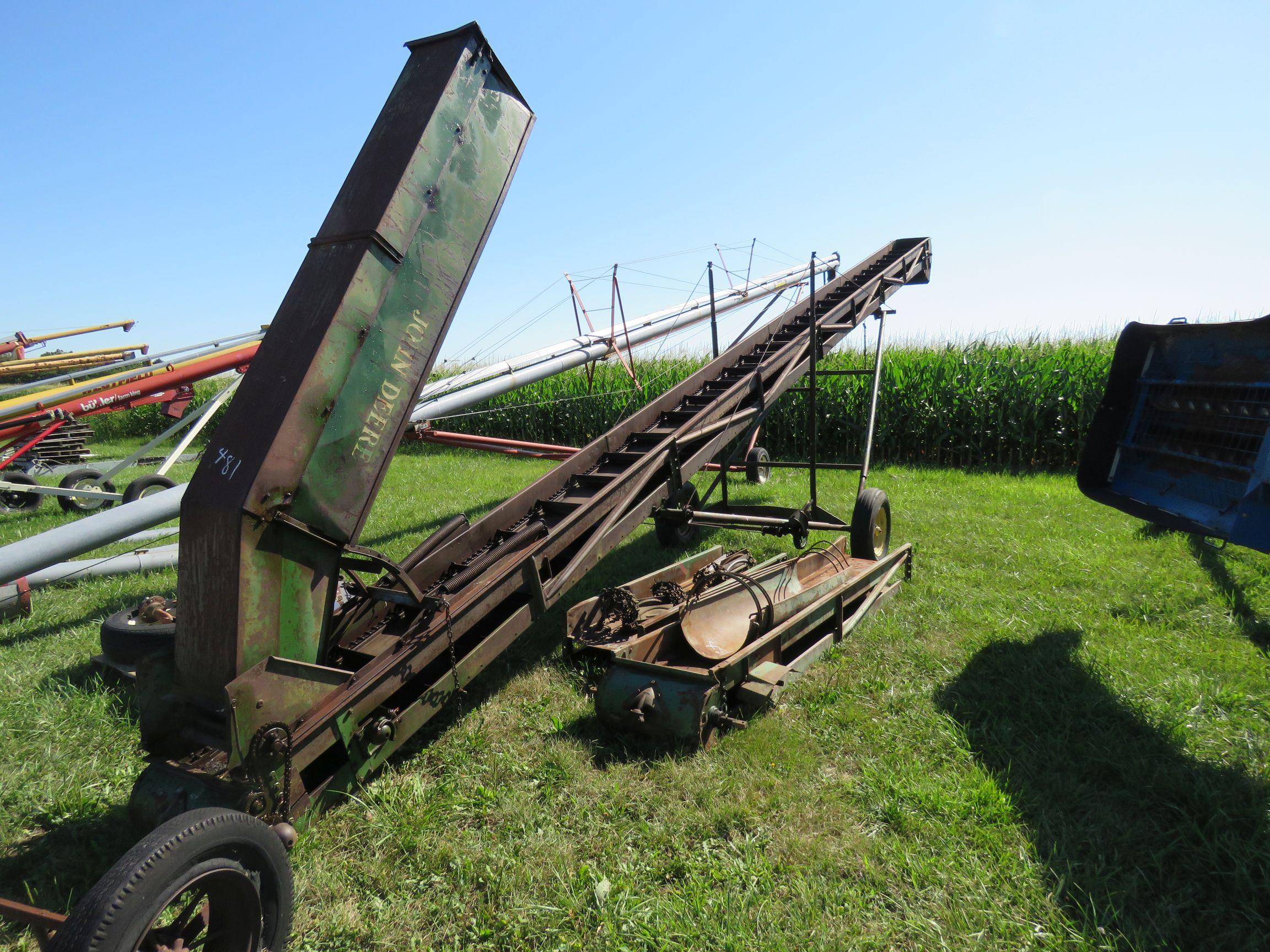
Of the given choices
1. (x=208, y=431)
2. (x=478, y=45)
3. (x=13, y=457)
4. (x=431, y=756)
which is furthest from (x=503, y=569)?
(x=208, y=431)

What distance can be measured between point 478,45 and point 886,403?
12.2 m

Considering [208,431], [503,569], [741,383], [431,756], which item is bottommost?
[208,431]

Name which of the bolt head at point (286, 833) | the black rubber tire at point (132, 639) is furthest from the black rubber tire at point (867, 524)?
the black rubber tire at point (132, 639)

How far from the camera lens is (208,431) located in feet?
82.1

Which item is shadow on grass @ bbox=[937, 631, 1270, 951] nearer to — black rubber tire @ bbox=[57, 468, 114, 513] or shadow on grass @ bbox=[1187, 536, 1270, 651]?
shadow on grass @ bbox=[1187, 536, 1270, 651]

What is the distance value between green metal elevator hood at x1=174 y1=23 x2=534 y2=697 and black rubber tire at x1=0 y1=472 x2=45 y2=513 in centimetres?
1104

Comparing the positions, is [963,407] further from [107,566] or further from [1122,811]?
[107,566]

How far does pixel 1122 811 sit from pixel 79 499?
13.4m

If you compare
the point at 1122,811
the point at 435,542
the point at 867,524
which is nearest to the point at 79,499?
the point at 435,542

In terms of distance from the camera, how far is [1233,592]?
574 cm

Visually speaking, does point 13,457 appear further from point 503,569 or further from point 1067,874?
point 1067,874

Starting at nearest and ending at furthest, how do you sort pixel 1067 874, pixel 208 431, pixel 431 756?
pixel 1067 874 < pixel 431 756 < pixel 208 431

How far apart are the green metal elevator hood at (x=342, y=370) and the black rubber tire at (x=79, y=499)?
964 centimetres

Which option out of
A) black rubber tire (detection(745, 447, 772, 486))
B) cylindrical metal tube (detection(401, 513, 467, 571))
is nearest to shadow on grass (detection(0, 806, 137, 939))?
cylindrical metal tube (detection(401, 513, 467, 571))
